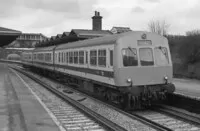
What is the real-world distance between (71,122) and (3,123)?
6.71 feet

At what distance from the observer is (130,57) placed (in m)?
11.0

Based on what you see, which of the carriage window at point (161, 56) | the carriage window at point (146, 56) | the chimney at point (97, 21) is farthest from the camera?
the chimney at point (97, 21)

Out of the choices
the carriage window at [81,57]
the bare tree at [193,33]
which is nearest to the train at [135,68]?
the carriage window at [81,57]

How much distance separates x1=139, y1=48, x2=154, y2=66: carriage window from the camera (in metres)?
11.2

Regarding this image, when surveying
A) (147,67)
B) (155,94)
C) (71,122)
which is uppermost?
(147,67)

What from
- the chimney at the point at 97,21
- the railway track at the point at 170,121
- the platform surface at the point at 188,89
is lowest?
the railway track at the point at 170,121

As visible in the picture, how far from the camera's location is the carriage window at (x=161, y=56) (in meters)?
11.5

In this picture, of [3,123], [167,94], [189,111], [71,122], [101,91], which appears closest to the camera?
[3,123]

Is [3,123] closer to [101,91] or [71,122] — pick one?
[71,122]

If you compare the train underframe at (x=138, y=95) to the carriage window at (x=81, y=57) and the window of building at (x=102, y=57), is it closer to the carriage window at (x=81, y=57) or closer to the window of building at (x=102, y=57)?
the window of building at (x=102, y=57)

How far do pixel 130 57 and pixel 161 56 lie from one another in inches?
54.5

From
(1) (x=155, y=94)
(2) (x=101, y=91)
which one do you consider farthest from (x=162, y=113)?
(2) (x=101, y=91)

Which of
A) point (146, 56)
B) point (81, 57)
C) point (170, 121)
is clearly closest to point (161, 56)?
point (146, 56)

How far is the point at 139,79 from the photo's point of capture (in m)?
11.0
